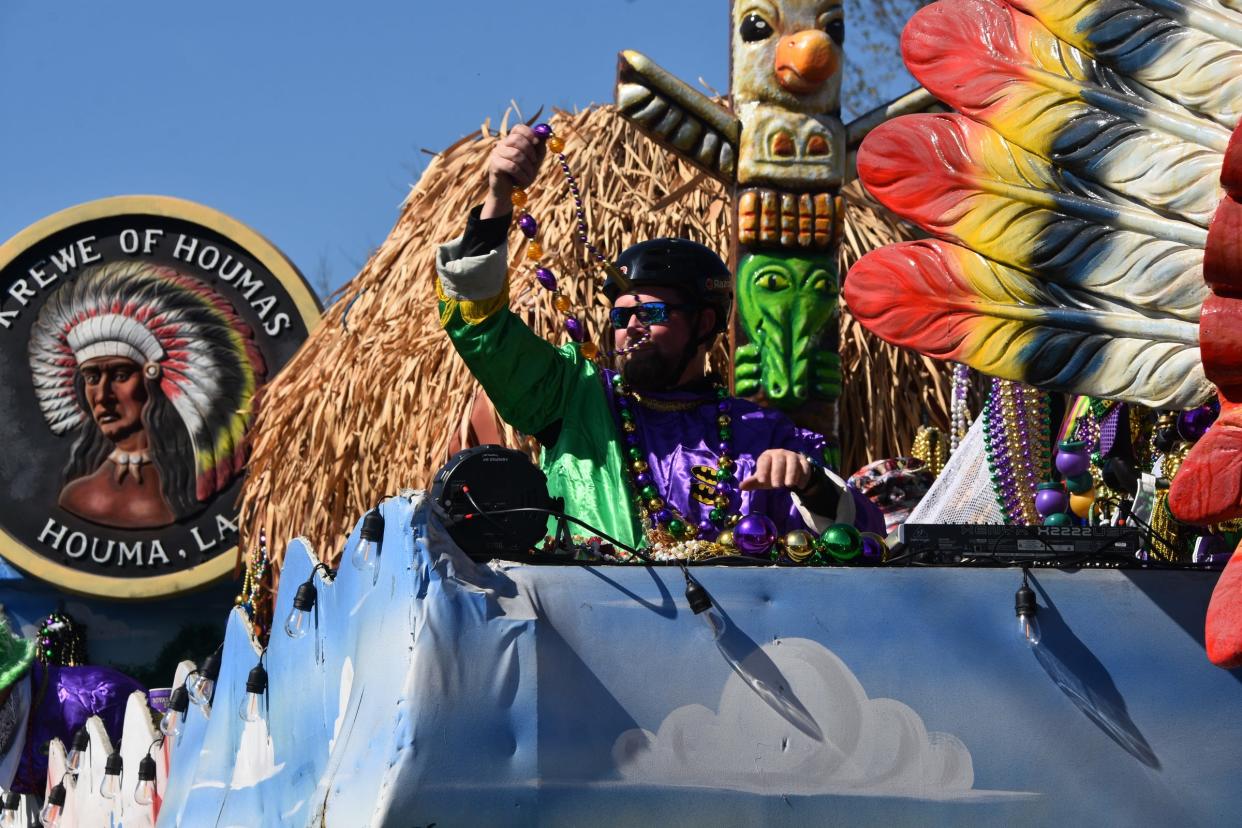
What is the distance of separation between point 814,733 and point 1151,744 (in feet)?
1.85

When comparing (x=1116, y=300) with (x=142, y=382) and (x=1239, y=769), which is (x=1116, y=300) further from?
(x=142, y=382)

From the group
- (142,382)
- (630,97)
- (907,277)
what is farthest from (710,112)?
(142,382)

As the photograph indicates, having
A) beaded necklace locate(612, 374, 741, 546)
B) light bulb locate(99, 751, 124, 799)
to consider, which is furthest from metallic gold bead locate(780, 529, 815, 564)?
light bulb locate(99, 751, 124, 799)

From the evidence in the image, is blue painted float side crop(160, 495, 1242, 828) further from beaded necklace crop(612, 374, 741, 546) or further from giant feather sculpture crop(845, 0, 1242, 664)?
beaded necklace crop(612, 374, 741, 546)

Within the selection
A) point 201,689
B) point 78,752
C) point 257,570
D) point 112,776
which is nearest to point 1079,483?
point 201,689

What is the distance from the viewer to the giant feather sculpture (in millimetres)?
3055

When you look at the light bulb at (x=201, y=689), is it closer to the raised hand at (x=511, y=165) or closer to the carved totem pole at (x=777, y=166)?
the raised hand at (x=511, y=165)

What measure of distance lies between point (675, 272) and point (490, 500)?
1.39m

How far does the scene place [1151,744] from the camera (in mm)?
2898

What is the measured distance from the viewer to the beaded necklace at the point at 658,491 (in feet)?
12.7

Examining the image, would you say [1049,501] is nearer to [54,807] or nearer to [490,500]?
[490,500]

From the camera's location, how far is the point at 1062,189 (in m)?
3.16

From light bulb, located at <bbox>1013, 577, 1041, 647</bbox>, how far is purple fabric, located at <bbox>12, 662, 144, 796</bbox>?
202 inches

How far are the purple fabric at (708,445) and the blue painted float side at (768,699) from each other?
3.07 feet
